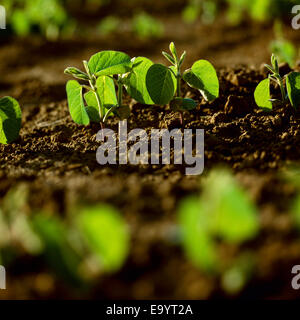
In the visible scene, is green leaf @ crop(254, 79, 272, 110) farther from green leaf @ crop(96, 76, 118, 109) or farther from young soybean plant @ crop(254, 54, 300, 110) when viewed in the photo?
green leaf @ crop(96, 76, 118, 109)

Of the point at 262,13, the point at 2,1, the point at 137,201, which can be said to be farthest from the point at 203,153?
the point at 2,1

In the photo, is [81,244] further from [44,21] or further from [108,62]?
→ [44,21]

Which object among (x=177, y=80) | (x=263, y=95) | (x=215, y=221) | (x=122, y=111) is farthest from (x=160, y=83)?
(x=215, y=221)

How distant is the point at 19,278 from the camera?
33.9 inches

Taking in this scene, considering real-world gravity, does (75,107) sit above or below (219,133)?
above

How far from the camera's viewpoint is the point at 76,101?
143cm

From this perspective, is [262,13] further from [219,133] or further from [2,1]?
[2,1]

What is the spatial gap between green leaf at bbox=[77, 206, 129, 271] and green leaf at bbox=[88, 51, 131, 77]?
0.71 meters

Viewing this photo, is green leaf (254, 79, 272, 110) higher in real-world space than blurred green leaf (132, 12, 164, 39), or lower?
lower

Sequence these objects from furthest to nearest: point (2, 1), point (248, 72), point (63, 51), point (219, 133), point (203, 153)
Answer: point (2, 1), point (63, 51), point (248, 72), point (219, 133), point (203, 153)

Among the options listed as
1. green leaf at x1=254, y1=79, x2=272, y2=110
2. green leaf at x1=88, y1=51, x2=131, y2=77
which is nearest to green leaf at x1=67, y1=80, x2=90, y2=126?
green leaf at x1=88, y1=51, x2=131, y2=77

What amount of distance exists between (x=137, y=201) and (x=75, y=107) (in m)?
0.57

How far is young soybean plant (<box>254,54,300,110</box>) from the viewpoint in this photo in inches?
54.9

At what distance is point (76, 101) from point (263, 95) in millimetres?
706
